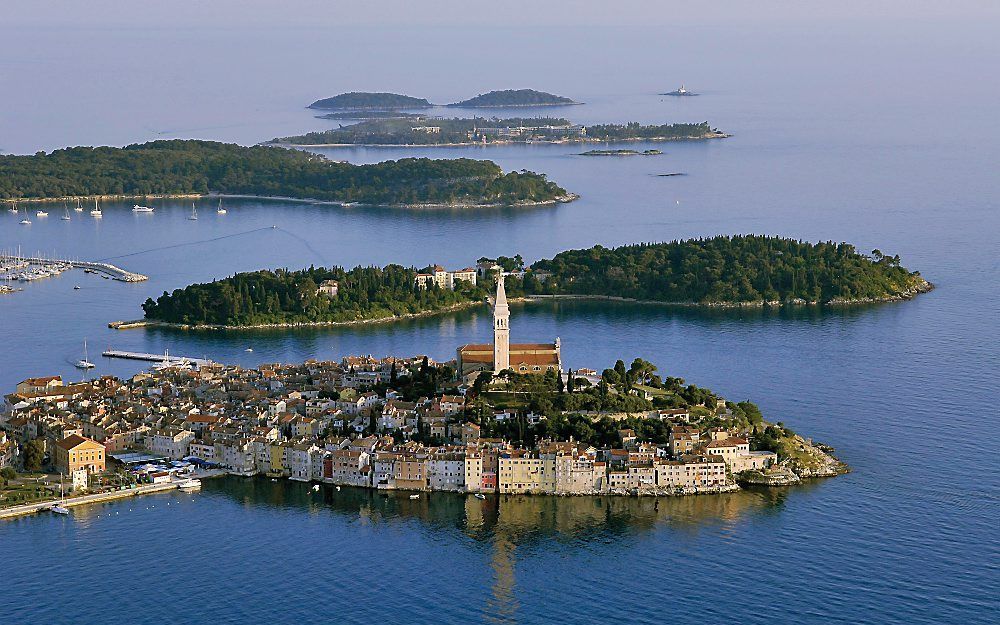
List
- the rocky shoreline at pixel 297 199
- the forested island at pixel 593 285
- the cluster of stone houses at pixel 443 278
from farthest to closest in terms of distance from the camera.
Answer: the rocky shoreline at pixel 297 199
the cluster of stone houses at pixel 443 278
the forested island at pixel 593 285

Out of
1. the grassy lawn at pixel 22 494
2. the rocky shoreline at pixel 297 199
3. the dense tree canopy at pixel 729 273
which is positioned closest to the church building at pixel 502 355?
the grassy lawn at pixel 22 494

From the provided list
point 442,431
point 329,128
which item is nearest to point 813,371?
point 442,431

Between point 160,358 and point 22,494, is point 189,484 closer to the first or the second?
point 22,494

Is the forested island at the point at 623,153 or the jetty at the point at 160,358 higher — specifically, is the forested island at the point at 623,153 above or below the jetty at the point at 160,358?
above

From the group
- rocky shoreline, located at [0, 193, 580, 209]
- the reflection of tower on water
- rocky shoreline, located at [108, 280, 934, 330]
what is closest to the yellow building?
the reflection of tower on water

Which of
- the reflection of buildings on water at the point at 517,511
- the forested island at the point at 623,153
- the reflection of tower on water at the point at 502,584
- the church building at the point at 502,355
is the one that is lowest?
the reflection of tower on water at the point at 502,584

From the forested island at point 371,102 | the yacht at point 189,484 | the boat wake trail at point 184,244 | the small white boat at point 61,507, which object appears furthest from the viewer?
the forested island at point 371,102

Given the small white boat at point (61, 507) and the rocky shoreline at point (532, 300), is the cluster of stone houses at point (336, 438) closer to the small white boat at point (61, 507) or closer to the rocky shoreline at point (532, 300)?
the small white boat at point (61, 507)
